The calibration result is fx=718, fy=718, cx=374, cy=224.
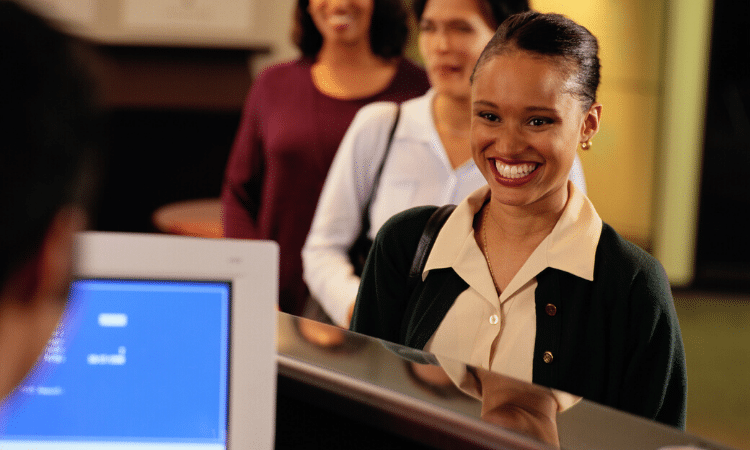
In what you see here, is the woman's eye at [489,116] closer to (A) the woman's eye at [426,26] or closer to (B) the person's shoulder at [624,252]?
(B) the person's shoulder at [624,252]

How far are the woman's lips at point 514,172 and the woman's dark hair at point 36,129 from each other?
21.2 inches

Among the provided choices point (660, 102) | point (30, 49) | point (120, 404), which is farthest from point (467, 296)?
point (660, 102)

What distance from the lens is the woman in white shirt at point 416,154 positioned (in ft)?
3.12

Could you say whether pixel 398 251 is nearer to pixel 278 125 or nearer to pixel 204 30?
pixel 278 125

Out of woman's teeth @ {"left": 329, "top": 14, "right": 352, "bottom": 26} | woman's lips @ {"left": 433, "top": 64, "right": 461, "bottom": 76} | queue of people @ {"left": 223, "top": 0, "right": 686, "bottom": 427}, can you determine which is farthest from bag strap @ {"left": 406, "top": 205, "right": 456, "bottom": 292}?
woman's teeth @ {"left": 329, "top": 14, "right": 352, "bottom": 26}

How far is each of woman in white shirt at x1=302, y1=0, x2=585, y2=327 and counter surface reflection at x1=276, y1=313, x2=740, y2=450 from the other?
283 millimetres

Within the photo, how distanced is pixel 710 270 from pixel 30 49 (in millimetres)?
4059

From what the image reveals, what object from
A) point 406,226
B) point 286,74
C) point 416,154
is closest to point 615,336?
point 406,226

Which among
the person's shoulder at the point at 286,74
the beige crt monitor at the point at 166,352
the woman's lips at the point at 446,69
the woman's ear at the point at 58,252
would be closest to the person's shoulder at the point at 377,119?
the woman's lips at the point at 446,69

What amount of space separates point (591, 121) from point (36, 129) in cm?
62

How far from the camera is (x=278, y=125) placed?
1.55 meters

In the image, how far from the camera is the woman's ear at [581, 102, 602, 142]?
2.48 feet

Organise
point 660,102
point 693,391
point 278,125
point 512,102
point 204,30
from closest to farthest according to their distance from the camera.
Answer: point 512,102 → point 278,125 → point 693,391 → point 660,102 → point 204,30

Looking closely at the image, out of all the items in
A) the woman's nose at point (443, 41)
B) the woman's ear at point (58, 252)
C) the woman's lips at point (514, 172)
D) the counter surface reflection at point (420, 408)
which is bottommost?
the counter surface reflection at point (420, 408)
